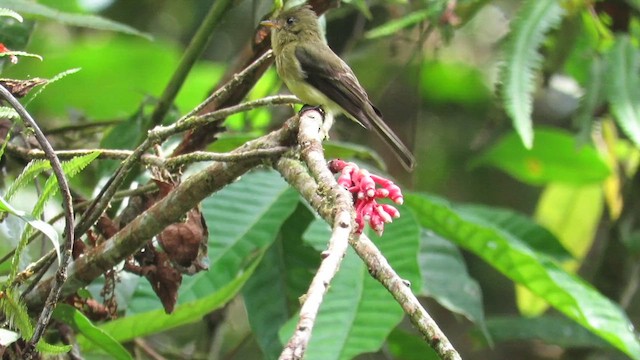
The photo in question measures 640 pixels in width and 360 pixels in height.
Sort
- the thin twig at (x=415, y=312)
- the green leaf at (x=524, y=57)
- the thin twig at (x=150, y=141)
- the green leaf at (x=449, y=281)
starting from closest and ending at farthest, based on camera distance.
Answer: the thin twig at (x=415, y=312) → the thin twig at (x=150, y=141) → the green leaf at (x=524, y=57) → the green leaf at (x=449, y=281)

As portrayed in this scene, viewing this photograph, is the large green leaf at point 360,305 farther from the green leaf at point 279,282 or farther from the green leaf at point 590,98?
the green leaf at point 590,98

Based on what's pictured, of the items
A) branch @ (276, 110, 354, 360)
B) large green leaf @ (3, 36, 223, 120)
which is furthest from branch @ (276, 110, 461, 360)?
large green leaf @ (3, 36, 223, 120)

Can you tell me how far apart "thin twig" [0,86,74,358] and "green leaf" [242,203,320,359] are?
1052 mm

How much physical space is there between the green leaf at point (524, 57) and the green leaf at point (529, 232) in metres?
0.53

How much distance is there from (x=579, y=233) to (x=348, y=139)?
3.29ft

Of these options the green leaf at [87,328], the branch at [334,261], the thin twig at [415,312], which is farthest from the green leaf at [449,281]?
the thin twig at [415,312]

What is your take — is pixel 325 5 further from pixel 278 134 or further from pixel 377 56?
pixel 377 56

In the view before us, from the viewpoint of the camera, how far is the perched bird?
10.1 feet

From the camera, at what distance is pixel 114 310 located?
2.27m

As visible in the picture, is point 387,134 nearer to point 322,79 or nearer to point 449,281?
point 322,79

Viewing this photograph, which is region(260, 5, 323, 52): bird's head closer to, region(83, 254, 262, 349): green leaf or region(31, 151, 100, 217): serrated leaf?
region(83, 254, 262, 349): green leaf

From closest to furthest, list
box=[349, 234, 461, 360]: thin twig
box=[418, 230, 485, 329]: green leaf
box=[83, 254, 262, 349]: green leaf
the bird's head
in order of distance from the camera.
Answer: box=[349, 234, 461, 360]: thin twig < box=[83, 254, 262, 349]: green leaf < box=[418, 230, 485, 329]: green leaf < the bird's head

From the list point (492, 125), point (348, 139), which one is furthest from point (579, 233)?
point (348, 139)

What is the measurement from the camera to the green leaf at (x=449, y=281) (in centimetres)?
291
